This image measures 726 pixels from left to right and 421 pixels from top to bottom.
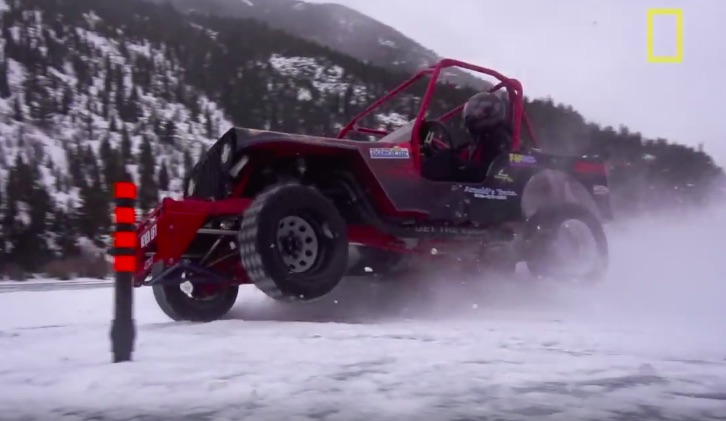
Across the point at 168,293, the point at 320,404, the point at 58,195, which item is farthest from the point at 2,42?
the point at 320,404

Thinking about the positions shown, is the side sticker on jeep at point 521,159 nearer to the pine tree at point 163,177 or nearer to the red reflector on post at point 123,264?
the red reflector on post at point 123,264

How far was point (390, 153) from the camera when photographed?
207 inches

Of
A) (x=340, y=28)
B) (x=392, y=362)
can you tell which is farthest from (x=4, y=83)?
(x=392, y=362)

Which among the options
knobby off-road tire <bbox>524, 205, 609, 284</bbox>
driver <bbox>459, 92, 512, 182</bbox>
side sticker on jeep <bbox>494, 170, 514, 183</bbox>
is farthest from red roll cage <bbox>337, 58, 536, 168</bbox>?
knobby off-road tire <bbox>524, 205, 609, 284</bbox>

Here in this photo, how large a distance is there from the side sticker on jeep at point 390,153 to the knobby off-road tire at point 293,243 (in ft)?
2.10

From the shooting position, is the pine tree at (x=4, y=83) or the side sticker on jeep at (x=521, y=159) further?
the pine tree at (x=4, y=83)

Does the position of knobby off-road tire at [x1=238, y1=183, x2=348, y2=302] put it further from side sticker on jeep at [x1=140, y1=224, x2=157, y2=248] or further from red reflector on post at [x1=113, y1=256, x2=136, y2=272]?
red reflector on post at [x1=113, y1=256, x2=136, y2=272]

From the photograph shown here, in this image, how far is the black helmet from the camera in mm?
6410

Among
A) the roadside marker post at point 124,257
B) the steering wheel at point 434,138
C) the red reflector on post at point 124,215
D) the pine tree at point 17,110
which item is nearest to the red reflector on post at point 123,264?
the roadside marker post at point 124,257

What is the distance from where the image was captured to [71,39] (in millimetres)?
36594

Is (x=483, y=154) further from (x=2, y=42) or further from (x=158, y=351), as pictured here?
(x=2, y=42)

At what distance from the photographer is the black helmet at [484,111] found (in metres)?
6.41

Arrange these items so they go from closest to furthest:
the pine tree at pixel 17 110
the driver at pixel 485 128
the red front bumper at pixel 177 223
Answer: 1. the red front bumper at pixel 177 223
2. the driver at pixel 485 128
3. the pine tree at pixel 17 110

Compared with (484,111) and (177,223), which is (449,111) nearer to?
(484,111)
